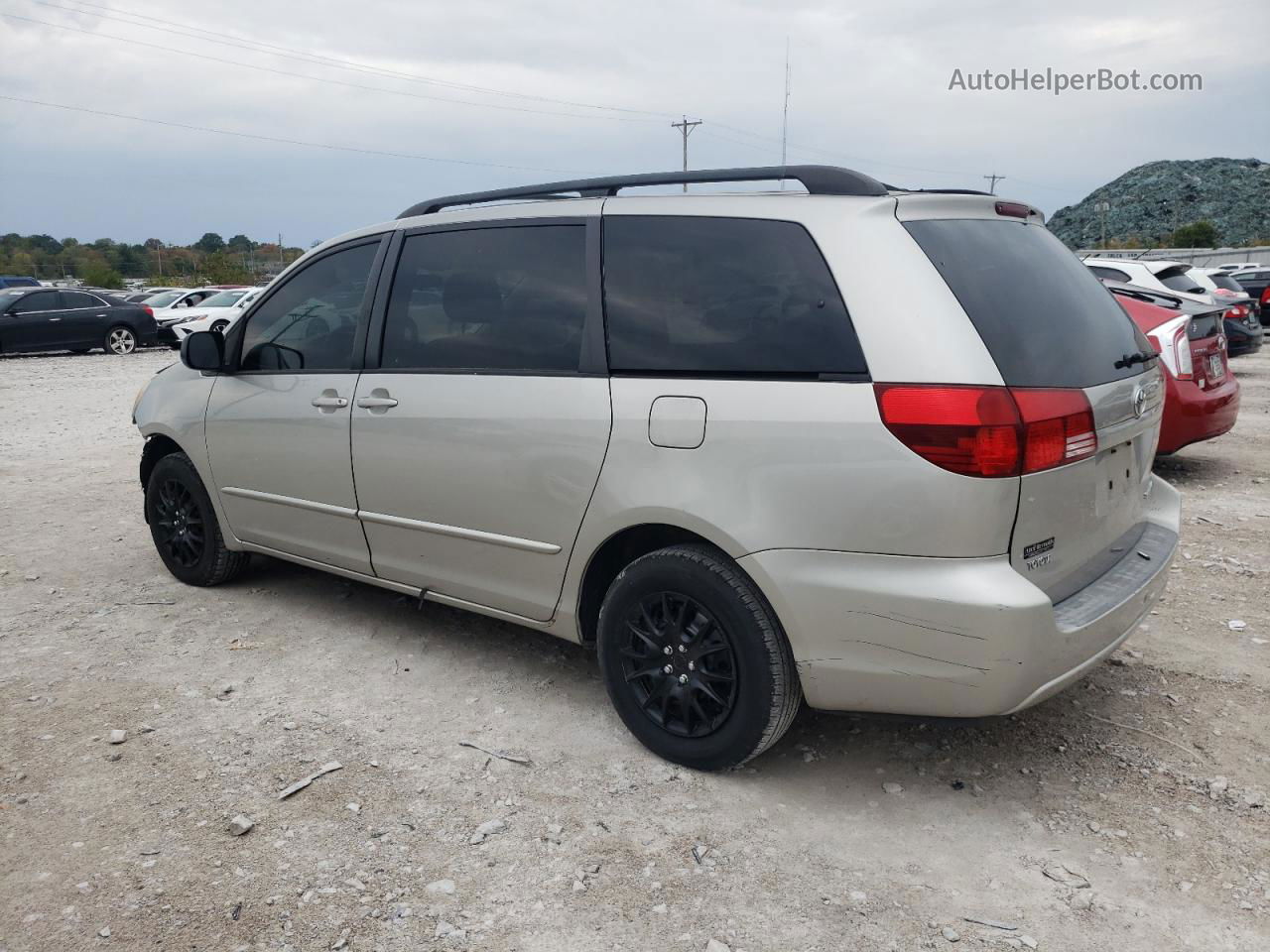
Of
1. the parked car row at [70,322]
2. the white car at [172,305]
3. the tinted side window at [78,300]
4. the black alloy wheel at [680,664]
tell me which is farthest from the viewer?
the white car at [172,305]

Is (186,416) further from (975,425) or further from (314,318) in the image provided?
(975,425)

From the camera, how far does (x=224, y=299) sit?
24672 millimetres

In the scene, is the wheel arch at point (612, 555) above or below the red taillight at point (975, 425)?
below

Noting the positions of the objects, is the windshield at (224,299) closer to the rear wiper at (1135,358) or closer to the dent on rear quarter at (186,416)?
the dent on rear quarter at (186,416)

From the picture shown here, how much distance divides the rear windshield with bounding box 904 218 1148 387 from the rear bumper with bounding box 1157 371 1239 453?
398 centimetres

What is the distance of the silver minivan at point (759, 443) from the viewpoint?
2723 millimetres

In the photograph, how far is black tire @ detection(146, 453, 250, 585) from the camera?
5.05 meters

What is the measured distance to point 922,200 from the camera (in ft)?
9.87

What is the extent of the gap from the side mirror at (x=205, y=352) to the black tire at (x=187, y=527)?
0.59 metres

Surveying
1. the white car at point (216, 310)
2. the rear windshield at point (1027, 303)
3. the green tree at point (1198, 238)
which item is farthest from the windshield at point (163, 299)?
the green tree at point (1198, 238)

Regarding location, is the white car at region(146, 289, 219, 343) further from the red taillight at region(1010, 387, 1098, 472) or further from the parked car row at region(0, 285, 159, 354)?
the red taillight at region(1010, 387, 1098, 472)

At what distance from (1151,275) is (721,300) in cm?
788

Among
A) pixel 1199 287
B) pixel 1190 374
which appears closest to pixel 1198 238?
pixel 1199 287

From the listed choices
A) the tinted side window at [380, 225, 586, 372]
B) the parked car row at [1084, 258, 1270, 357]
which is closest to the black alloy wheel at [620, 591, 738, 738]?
the tinted side window at [380, 225, 586, 372]
